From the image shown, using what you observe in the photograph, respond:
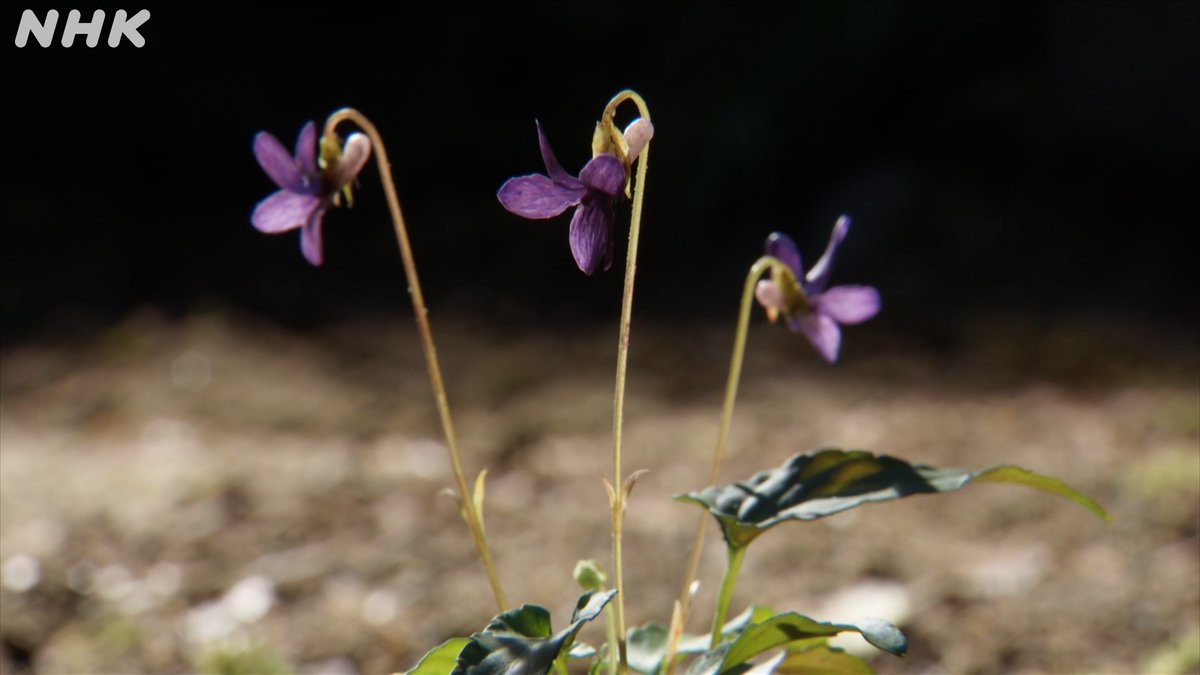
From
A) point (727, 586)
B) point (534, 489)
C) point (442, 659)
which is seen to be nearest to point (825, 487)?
point (727, 586)

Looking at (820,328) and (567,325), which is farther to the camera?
(567,325)

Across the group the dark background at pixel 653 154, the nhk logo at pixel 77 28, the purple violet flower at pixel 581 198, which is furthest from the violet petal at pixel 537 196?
the nhk logo at pixel 77 28

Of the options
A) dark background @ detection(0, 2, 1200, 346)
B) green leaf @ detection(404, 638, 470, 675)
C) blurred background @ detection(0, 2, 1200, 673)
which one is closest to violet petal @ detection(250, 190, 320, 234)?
green leaf @ detection(404, 638, 470, 675)

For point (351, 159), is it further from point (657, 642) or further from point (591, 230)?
point (657, 642)

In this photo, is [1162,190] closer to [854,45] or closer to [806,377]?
[854,45]

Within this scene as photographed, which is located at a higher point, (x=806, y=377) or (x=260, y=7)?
(x=260, y=7)

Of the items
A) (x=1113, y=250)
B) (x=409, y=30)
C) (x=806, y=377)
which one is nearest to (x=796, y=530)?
(x=806, y=377)

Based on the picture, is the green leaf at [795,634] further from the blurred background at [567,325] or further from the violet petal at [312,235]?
the blurred background at [567,325]
